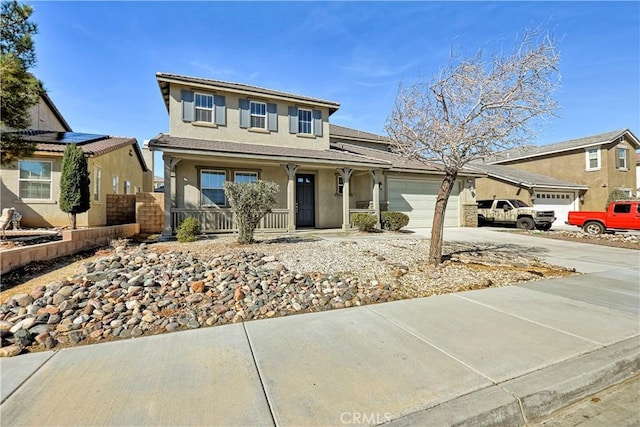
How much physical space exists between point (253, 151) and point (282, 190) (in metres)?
2.43

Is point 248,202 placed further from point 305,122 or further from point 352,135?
point 352,135

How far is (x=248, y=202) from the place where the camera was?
7984 millimetres

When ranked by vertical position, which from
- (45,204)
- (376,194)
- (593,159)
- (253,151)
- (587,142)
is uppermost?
(587,142)

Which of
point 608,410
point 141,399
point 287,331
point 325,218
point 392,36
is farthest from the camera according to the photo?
point 325,218

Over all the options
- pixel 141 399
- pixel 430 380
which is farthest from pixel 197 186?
pixel 430 380

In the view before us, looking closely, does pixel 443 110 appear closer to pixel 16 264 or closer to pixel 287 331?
pixel 287 331

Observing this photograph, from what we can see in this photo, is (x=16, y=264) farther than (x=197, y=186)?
No

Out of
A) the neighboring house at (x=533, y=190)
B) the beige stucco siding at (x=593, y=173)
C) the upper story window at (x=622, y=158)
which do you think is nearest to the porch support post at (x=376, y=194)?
the neighboring house at (x=533, y=190)

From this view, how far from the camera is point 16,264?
5.54 meters

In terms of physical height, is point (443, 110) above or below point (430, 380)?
above

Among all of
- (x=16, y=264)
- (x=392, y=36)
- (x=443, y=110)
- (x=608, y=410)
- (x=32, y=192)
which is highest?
(x=392, y=36)

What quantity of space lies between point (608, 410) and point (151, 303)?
4.96 meters

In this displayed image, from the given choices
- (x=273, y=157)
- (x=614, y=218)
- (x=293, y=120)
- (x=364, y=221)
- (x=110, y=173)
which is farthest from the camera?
(x=110, y=173)

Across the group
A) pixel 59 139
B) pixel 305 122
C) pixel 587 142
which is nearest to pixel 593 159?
pixel 587 142
